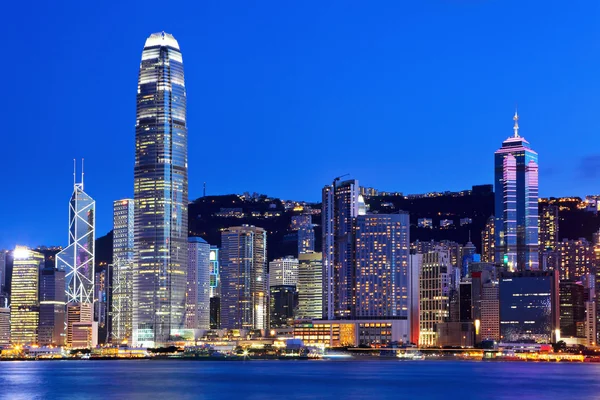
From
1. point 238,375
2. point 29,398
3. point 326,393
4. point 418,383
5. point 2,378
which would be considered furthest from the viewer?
point 238,375

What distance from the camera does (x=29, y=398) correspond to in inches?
4656

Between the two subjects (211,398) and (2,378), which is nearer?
(211,398)

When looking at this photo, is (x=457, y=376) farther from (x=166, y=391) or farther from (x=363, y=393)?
(x=166, y=391)

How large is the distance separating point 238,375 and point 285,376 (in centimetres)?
886

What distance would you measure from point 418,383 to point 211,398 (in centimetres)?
3925

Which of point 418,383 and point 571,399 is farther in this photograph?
point 418,383

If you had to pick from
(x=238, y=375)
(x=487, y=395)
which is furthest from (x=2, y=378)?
(x=487, y=395)

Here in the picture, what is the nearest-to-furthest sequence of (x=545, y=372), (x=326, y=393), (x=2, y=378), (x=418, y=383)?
(x=326, y=393)
(x=418, y=383)
(x=2, y=378)
(x=545, y=372)

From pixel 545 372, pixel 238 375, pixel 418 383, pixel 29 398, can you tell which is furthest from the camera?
pixel 545 372

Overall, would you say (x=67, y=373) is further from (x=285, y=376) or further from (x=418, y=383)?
(x=418, y=383)

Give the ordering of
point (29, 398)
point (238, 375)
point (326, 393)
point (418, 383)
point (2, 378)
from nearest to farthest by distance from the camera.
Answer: point (29, 398) → point (326, 393) → point (418, 383) → point (2, 378) → point (238, 375)

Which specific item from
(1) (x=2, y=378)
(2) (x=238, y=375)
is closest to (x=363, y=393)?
(2) (x=238, y=375)

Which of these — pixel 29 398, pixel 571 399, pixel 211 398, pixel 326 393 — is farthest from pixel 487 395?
pixel 29 398

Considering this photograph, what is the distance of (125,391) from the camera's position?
5007 inches
